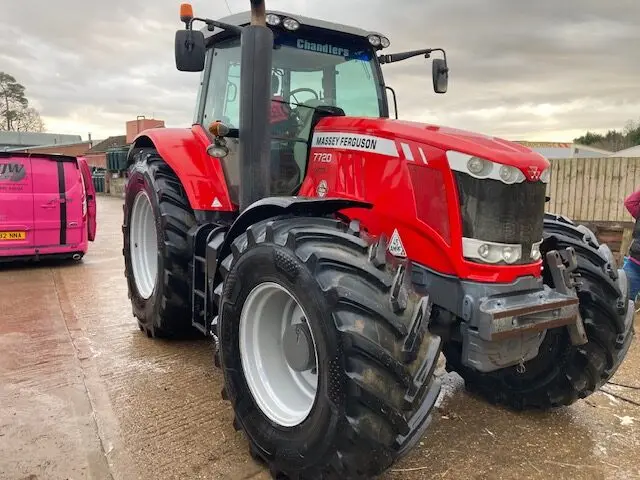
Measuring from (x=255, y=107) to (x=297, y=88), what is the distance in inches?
21.7

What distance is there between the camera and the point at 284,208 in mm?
2766

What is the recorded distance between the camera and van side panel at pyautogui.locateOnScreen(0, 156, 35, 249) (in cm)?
769

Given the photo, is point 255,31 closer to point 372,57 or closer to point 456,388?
point 372,57

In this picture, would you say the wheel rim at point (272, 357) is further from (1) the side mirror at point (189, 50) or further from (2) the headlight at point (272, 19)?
(2) the headlight at point (272, 19)

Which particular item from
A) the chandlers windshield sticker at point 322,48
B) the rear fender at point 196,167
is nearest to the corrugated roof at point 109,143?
the rear fender at point 196,167

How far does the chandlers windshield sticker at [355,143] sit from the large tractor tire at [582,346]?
1054mm

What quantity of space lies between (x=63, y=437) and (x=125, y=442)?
37 cm

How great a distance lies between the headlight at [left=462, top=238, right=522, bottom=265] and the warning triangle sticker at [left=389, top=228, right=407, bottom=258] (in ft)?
1.19

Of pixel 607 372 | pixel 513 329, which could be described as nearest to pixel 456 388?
pixel 607 372

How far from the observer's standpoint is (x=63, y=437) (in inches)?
118

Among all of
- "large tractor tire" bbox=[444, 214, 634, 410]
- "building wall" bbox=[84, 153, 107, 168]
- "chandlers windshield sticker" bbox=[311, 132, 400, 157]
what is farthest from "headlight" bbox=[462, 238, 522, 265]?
"building wall" bbox=[84, 153, 107, 168]

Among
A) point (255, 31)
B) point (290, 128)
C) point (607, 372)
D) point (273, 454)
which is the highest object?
point (255, 31)

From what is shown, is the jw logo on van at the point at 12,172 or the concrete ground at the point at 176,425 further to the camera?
the jw logo on van at the point at 12,172

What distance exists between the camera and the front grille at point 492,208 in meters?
2.54
